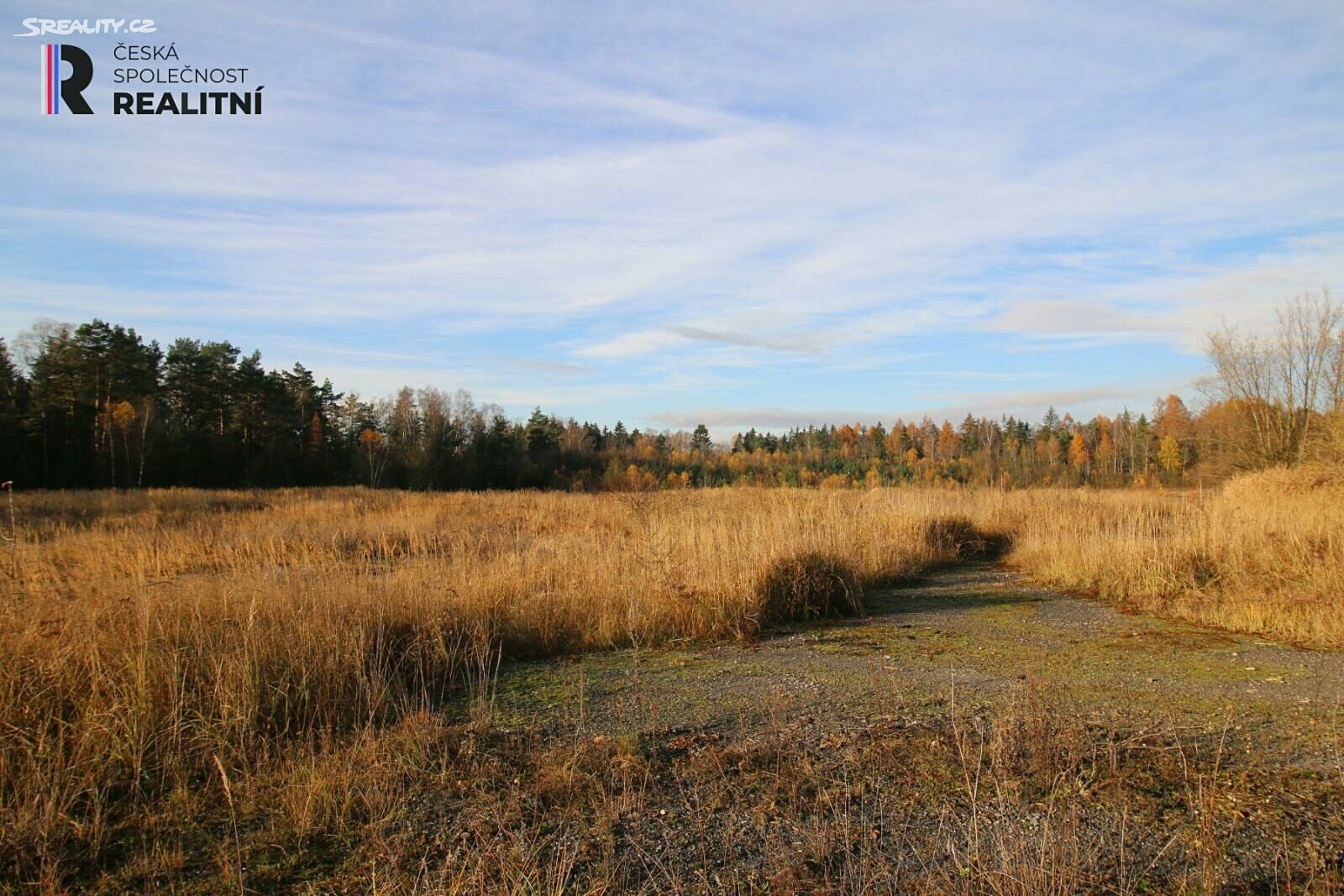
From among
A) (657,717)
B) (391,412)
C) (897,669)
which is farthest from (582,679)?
(391,412)

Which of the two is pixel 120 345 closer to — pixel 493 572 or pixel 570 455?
pixel 570 455

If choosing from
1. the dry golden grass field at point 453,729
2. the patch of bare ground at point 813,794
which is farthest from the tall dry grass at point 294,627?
the patch of bare ground at point 813,794

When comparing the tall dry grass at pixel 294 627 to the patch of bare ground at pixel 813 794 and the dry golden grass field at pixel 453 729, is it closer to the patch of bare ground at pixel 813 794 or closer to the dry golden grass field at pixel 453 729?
the dry golden grass field at pixel 453 729

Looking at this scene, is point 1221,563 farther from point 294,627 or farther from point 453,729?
point 294,627

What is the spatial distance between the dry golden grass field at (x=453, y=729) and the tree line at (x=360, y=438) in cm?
891

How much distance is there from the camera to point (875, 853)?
2.61 m

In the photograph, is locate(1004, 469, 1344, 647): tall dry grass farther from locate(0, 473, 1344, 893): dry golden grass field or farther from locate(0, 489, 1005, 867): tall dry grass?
locate(0, 489, 1005, 867): tall dry grass

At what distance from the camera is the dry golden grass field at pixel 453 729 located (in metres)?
2.57

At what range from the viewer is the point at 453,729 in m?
3.79

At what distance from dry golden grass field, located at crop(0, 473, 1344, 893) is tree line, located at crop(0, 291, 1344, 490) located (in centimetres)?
891

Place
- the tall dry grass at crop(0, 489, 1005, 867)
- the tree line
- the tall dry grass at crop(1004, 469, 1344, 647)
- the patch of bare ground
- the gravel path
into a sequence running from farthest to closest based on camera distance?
1. the tree line
2. the tall dry grass at crop(1004, 469, 1344, 647)
3. the gravel path
4. the tall dry grass at crop(0, 489, 1005, 867)
5. the patch of bare ground

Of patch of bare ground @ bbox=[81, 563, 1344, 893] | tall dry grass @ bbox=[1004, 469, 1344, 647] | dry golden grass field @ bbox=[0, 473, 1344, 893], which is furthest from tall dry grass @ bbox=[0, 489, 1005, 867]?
tall dry grass @ bbox=[1004, 469, 1344, 647]

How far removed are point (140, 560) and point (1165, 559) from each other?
10.8 meters

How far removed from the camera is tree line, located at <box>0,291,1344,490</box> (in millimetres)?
23844
